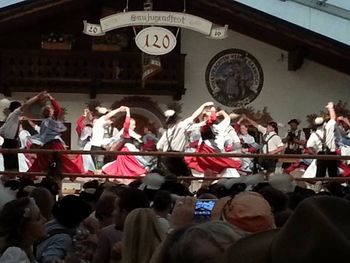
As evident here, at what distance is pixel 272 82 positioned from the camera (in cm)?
2248

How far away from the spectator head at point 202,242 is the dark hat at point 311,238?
0.30 metres

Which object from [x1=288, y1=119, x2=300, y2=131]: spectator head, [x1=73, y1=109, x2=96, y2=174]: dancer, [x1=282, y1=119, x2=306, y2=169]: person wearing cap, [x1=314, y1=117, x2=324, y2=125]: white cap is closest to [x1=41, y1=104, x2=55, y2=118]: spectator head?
[x1=73, y1=109, x2=96, y2=174]: dancer

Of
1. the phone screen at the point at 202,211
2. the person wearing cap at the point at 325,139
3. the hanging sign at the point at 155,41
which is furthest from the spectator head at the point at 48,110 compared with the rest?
the phone screen at the point at 202,211

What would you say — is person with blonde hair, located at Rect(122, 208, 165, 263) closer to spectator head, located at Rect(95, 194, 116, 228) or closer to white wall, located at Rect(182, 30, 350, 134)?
spectator head, located at Rect(95, 194, 116, 228)

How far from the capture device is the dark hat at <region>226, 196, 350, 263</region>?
142cm

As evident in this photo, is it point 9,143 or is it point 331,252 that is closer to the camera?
point 331,252

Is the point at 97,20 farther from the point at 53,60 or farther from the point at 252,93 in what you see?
the point at 252,93

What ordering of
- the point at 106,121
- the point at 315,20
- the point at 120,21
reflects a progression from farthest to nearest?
the point at 315,20, the point at 106,121, the point at 120,21

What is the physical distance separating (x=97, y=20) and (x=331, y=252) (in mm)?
21100

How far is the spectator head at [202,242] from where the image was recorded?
187cm

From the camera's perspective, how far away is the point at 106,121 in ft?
62.7

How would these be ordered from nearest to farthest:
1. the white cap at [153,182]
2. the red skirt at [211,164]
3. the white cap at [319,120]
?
the white cap at [153,182] → the red skirt at [211,164] → the white cap at [319,120]

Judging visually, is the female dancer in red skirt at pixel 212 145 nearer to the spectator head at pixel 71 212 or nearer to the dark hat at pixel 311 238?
the spectator head at pixel 71 212

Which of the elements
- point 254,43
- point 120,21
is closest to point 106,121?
point 120,21
